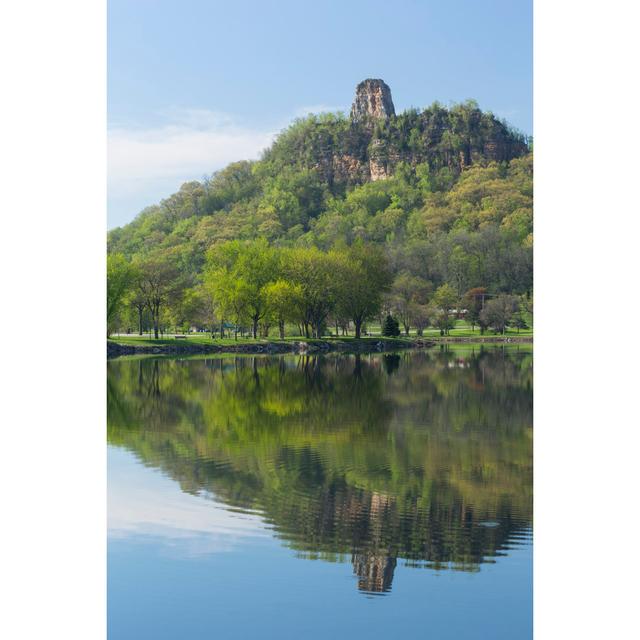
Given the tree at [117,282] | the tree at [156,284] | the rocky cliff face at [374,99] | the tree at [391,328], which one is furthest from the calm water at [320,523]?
the rocky cliff face at [374,99]

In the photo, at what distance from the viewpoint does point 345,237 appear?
5772cm

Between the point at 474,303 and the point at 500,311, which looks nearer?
the point at 500,311

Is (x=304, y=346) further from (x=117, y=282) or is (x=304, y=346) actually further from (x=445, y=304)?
(x=445, y=304)

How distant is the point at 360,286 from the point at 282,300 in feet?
→ 17.8

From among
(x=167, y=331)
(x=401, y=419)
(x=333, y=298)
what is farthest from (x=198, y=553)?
(x=167, y=331)

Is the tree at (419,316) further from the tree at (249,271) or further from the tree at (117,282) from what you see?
the tree at (117,282)

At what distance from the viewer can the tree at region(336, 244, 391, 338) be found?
4112 centimetres

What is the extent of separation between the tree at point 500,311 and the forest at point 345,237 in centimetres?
7

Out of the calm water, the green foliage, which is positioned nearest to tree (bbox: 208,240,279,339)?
the green foliage

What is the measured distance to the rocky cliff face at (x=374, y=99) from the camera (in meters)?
78.6

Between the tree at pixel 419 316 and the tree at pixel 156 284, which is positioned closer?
the tree at pixel 156 284

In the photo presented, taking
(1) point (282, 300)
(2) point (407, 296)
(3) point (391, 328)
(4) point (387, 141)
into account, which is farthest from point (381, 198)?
(1) point (282, 300)
